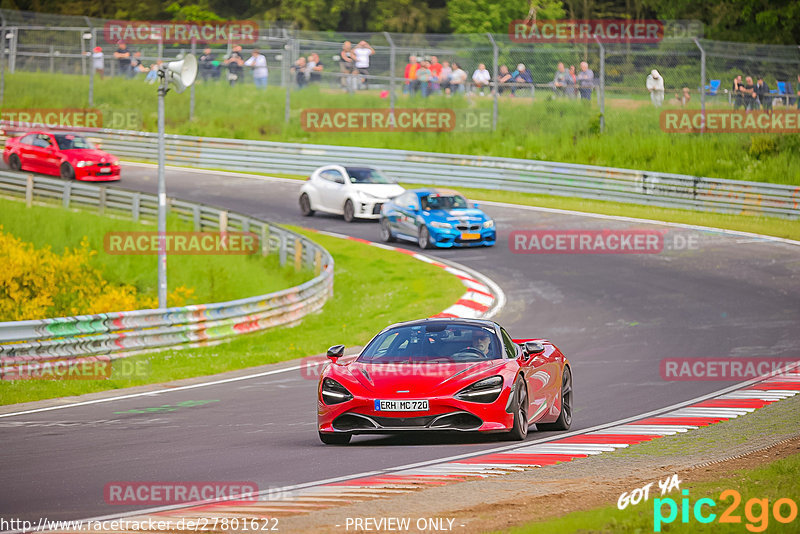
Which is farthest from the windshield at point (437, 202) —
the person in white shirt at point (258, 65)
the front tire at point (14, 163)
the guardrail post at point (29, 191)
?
the front tire at point (14, 163)

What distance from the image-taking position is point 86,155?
119 ft

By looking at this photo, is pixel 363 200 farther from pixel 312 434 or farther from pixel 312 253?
pixel 312 434

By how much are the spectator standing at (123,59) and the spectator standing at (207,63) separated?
259 centimetres

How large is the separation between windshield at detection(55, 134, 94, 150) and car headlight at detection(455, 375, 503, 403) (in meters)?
28.4

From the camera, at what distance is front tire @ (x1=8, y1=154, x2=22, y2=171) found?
36.9 meters

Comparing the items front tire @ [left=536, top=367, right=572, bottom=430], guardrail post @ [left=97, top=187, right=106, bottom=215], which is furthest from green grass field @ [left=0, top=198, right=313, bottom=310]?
front tire @ [left=536, top=367, right=572, bottom=430]

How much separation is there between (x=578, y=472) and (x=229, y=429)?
4.15 m

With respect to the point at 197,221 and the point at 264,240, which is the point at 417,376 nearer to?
the point at 264,240

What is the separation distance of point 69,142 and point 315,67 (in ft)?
27.6

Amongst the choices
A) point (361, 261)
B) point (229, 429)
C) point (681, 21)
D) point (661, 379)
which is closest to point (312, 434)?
point (229, 429)

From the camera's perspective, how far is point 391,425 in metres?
10.3

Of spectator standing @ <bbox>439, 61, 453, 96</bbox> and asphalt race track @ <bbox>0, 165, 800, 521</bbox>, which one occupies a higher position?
spectator standing @ <bbox>439, 61, 453, 96</bbox>

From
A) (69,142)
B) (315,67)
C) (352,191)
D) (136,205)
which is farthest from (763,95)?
(69,142)

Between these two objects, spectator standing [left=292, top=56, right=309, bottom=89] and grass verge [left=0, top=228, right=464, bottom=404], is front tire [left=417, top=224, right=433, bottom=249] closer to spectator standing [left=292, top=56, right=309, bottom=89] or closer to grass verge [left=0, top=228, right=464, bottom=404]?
grass verge [left=0, top=228, right=464, bottom=404]
